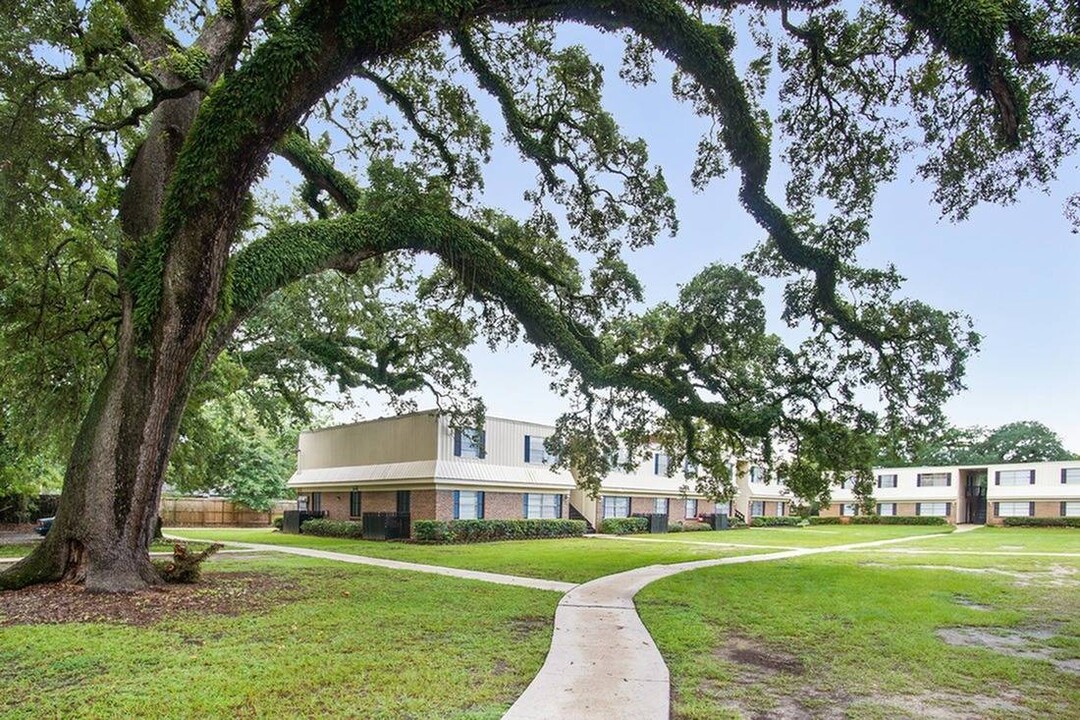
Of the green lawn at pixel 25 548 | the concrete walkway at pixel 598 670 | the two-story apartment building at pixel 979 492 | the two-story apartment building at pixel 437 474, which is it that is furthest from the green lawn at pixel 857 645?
the two-story apartment building at pixel 979 492

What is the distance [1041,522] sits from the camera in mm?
41625

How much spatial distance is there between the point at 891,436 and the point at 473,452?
14744 millimetres

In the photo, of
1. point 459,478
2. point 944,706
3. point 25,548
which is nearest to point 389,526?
point 459,478

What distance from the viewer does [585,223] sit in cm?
1425

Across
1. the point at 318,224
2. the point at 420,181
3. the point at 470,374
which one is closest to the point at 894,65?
the point at 420,181

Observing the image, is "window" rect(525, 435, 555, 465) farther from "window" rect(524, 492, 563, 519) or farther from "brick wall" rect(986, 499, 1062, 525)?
"brick wall" rect(986, 499, 1062, 525)

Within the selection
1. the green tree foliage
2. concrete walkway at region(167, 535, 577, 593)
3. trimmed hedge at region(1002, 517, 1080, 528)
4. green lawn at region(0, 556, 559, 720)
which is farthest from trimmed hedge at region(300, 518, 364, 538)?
the green tree foliage

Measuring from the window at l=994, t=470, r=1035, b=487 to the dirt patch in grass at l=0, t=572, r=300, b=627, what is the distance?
50.1 meters

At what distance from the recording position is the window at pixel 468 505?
24.0 m

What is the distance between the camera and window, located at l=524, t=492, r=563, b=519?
26922 millimetres

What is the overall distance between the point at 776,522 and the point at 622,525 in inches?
677

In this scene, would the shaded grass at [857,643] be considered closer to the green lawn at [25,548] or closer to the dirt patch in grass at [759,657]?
the dirt patch in grass at [759,657]

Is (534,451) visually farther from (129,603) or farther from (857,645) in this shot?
(857,645)

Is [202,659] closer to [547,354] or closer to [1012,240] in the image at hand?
[547,354]
